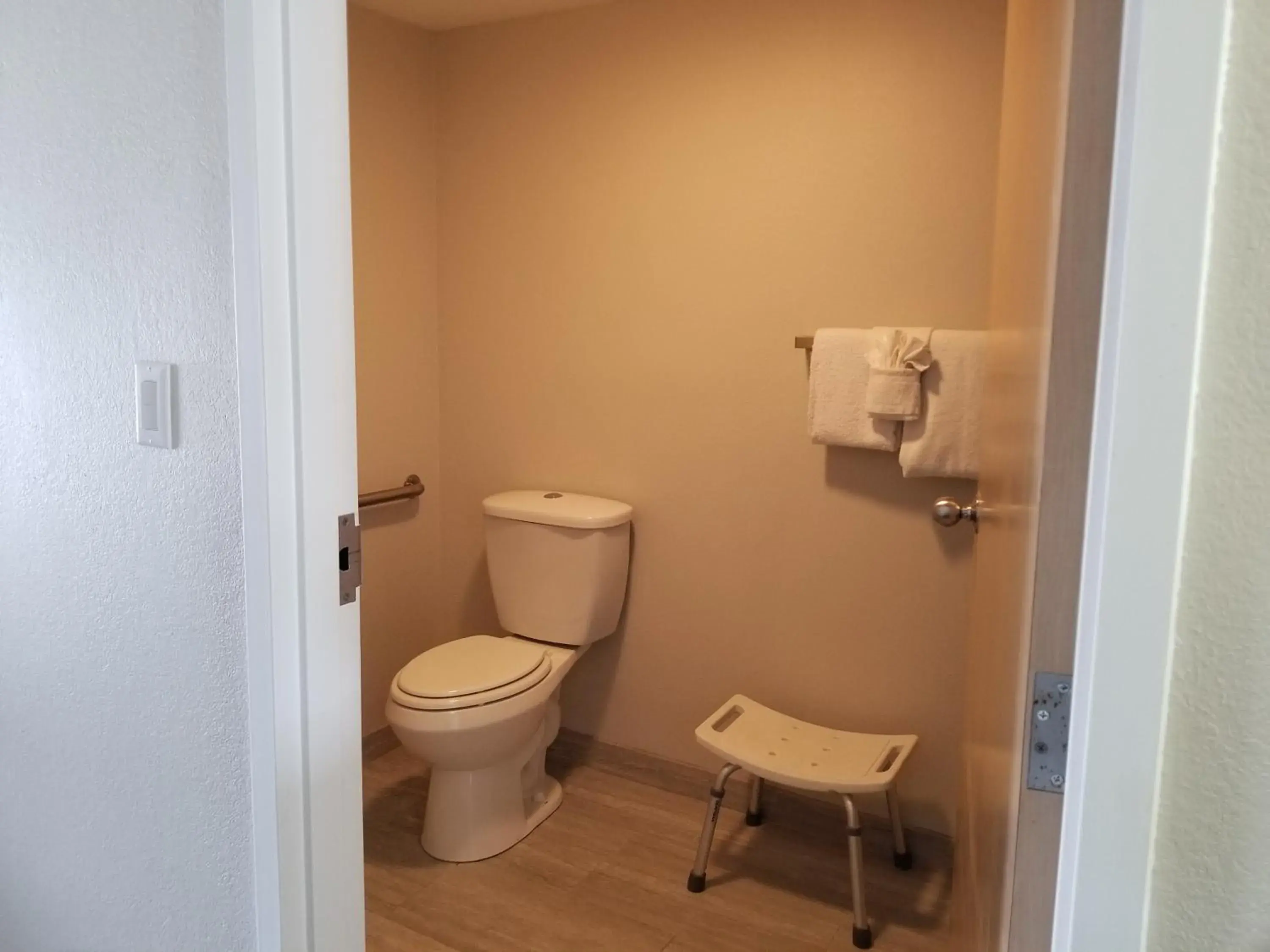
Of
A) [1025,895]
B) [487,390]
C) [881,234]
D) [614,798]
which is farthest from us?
[487,390]

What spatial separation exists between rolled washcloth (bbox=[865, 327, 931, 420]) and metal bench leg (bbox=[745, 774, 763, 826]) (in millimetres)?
983

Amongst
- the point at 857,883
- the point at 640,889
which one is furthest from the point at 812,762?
the point at 640,889

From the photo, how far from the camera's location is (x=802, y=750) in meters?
2.16

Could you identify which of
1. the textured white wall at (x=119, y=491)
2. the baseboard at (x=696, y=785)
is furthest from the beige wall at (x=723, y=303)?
the textured white wall at (x=119, y=491)

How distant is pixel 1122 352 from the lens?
56cm

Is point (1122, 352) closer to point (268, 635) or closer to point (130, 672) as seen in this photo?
point (268, 635)

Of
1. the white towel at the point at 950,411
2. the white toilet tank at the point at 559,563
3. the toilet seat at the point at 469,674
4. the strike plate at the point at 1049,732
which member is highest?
the white towel at the point at 950,411

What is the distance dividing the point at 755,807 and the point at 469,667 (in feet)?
2.62

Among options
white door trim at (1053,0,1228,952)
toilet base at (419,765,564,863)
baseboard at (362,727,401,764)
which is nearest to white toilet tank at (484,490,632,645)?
toilet base at (419,765,564,863)

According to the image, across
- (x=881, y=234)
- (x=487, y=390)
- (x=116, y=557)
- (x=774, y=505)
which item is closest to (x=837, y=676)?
(x=774, y=505)

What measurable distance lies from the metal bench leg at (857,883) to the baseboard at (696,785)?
34 centimetres

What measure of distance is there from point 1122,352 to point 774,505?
1856 millimetres

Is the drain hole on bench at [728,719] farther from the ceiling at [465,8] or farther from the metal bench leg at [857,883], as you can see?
the ceiling at [465,8]

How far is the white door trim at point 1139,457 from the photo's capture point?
54 centimetres
